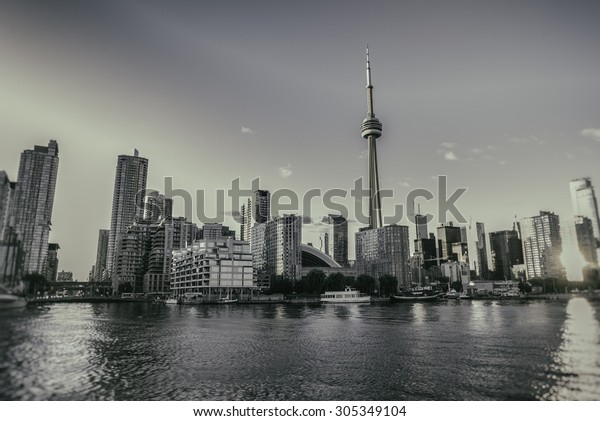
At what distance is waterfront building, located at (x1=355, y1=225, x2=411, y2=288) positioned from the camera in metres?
118

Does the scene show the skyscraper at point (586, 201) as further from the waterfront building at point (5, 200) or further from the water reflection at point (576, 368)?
the waterfront building at point (5, 200)

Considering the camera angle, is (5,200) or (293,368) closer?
(5,200)

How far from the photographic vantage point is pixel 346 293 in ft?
225

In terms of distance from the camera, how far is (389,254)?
118375 millimetres

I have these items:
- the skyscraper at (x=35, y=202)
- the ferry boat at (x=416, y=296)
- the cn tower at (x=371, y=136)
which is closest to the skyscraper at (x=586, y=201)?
the skyscraper at (x=35, y=202)

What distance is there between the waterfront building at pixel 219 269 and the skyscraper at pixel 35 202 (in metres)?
60.0

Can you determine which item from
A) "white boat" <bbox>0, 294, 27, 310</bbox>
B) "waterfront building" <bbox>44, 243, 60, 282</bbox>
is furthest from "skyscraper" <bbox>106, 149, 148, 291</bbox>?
"white boat" <bbox>0, 294, 27, 310</bbox>

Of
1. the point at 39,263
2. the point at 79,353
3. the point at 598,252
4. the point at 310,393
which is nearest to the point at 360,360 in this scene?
the point at 310,393

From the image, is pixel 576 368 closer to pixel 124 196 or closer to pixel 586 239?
pixel 586 239

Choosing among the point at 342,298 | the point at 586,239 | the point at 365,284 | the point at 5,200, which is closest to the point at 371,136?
the point at 365,284

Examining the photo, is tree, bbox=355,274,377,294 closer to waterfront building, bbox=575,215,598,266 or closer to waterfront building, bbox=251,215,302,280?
waterfront building, bbox=251,215,302,280

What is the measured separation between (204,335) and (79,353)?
7991mm

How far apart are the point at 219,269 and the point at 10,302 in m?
63.6

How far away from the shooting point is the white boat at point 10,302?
906 cm
